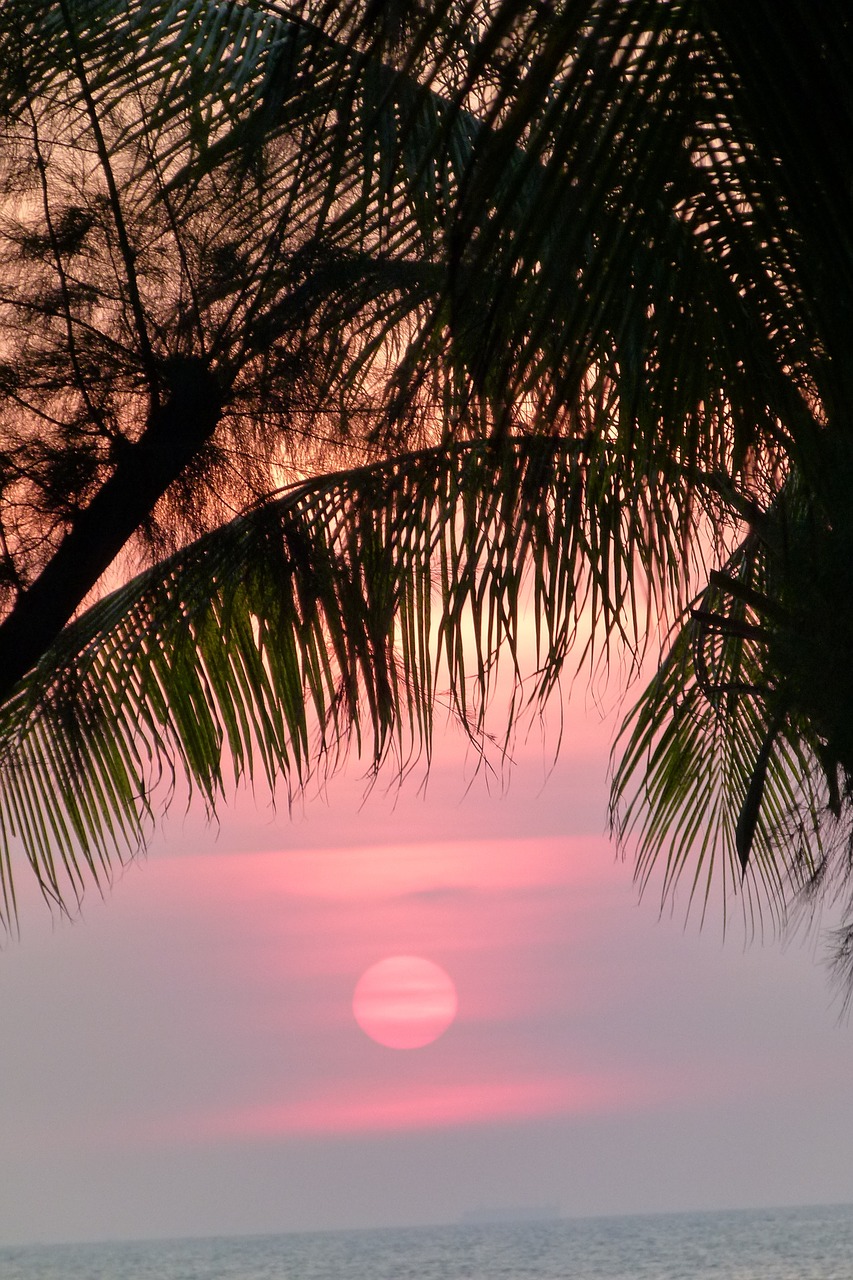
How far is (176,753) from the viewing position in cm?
454

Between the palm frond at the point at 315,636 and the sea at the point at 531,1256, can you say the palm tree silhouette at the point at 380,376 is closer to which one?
the palm frond at the point at 315,636

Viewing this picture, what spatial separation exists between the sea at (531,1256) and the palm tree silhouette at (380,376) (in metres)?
40.5

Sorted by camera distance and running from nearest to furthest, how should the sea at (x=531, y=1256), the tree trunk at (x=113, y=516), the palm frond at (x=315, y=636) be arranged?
1. the tree trunk at (x=113, y=516)
2. the palm frond at (x=315, y=636)
3. the sea at (x=531, y=1256)

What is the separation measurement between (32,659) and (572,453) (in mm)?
1400

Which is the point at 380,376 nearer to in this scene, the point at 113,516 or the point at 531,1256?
the point at 113,516

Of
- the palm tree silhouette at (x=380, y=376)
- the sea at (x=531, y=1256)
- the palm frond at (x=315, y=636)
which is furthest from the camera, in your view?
the sea at (x=531, y=1256)

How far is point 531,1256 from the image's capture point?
2334 inches

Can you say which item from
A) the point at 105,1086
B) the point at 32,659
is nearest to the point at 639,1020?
the point at 105,1086

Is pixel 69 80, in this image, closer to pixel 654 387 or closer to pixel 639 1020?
pixel 654 387

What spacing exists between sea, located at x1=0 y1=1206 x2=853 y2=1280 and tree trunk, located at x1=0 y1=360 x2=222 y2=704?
4157cm

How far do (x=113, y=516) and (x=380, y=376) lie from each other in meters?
0.93

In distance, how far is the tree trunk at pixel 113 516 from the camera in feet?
9.47

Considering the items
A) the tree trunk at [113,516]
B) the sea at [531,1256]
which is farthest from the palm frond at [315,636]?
the sea at [531,1256]

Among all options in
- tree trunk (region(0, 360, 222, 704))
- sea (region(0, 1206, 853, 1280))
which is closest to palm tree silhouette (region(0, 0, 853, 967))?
tree trunk (region(0, 360, 222, 704))
